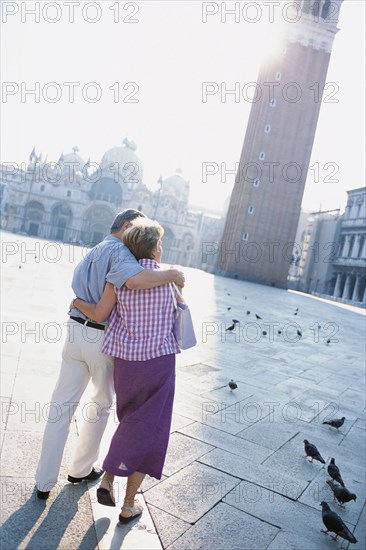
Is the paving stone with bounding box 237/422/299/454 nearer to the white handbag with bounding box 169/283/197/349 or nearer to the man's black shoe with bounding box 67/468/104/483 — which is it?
the man's black shoe with bounding box 67/468/104/483

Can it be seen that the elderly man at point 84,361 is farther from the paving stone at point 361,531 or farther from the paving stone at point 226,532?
the paving stone at point 361,531

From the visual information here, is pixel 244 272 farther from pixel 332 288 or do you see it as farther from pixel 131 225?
pixel 131 225

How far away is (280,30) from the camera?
45000 mm

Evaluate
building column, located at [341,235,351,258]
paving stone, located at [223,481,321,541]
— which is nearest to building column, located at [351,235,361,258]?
building column, located at [341,235,351,258]

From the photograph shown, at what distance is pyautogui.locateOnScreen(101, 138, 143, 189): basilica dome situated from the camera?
72.8 m

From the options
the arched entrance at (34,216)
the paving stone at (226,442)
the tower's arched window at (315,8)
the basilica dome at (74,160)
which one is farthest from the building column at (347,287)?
the paving stone at (226,442)

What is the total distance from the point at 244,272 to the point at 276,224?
5.82 meters

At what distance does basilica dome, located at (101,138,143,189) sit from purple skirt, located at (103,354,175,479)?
70.9 m

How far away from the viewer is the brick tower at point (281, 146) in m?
45.2

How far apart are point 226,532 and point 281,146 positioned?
4613 cm

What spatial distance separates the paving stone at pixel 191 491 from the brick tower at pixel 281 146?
42.4 meters

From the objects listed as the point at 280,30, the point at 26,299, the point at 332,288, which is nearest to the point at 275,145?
the point at 280,30

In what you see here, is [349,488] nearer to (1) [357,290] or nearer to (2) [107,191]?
(1) [357,290]

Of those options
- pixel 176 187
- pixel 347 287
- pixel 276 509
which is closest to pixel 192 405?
pixel 276 509
